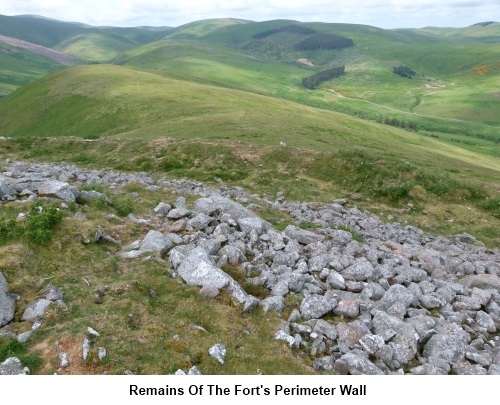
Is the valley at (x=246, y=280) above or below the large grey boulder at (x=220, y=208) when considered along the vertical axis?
below

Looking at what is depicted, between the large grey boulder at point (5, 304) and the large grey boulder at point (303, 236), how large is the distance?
1330 centimetres

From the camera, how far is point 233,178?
133 ft

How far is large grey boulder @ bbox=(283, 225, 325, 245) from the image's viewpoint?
69.5ft

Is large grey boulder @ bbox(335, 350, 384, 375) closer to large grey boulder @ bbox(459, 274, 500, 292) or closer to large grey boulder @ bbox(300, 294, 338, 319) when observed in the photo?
large grey boulder @ bbox(300, 294, 338, 319)

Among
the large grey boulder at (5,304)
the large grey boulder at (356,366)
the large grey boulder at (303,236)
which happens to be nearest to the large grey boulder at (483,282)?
the large grey boulder at (303,236)

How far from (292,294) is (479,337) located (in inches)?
278

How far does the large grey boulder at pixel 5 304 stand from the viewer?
1262cm

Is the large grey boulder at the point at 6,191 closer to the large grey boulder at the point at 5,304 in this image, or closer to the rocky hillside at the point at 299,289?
the rocky hillside at the point at 299,289

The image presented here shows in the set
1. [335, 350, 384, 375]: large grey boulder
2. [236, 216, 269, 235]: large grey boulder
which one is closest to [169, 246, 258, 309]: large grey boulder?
[335, 350, 384, 375]: large grey boulder

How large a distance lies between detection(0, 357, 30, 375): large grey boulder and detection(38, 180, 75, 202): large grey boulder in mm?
10940

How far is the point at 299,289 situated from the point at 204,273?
13.2 ft

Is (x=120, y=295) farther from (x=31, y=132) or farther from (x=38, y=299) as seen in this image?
(x=31, y=132)

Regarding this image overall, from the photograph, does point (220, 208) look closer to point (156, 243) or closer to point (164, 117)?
point (156, 243)
